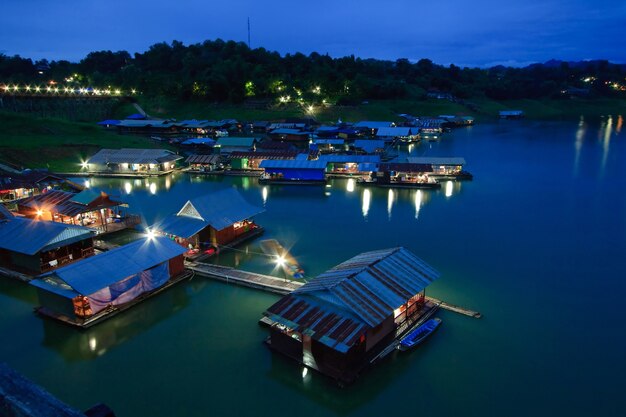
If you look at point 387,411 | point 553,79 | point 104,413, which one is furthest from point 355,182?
point 553,79

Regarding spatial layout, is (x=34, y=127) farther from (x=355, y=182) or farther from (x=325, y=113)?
(x=325, y=113)

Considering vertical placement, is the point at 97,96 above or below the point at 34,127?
above

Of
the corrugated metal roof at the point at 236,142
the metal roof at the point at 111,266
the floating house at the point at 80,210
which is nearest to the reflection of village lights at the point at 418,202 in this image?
the metal roof at the point at 111,266

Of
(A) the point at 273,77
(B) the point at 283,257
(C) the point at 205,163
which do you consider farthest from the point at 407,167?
(A) the point at 273,77

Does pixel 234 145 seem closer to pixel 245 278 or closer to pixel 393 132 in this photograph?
pixel 393 132

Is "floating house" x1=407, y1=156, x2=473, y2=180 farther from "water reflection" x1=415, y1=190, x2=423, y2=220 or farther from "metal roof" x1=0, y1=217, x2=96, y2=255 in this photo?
"metal roof" x1=0, y1=217, x2=96, y2=255

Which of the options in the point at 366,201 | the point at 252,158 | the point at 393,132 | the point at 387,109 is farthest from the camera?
the point at 387,109
